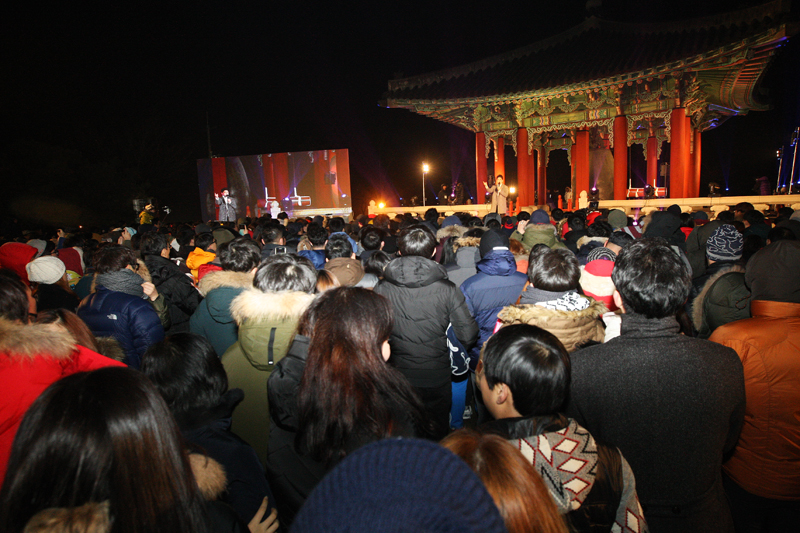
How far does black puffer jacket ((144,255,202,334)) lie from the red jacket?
2416 millimetres

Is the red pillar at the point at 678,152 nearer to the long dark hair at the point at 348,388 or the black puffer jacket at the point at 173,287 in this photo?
the black puffer jacket at the point at 173,287

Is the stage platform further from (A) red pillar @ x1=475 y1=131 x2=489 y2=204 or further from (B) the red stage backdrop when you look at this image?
(B) the red stage backdrop

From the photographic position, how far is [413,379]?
310 cm

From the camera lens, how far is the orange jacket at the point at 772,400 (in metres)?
1.90

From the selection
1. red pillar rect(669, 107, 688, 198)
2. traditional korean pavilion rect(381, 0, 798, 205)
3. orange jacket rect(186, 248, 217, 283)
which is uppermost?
traditional korean pavilion rect(381, 0, 798, 205)

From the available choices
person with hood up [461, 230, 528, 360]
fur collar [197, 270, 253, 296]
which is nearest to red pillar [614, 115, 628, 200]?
person with hood up [461, 230, 528, 360]

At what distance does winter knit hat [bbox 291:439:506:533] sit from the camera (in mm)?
575

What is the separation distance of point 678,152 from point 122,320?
13948mm

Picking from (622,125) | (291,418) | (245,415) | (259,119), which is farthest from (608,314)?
(259,119)

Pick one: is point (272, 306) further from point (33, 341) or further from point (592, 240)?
point (592, 240)

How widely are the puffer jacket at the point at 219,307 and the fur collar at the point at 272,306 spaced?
32.3 inches

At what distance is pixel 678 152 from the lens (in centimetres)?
1241

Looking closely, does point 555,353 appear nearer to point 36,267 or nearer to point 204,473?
point 204,473

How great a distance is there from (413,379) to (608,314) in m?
1.34
